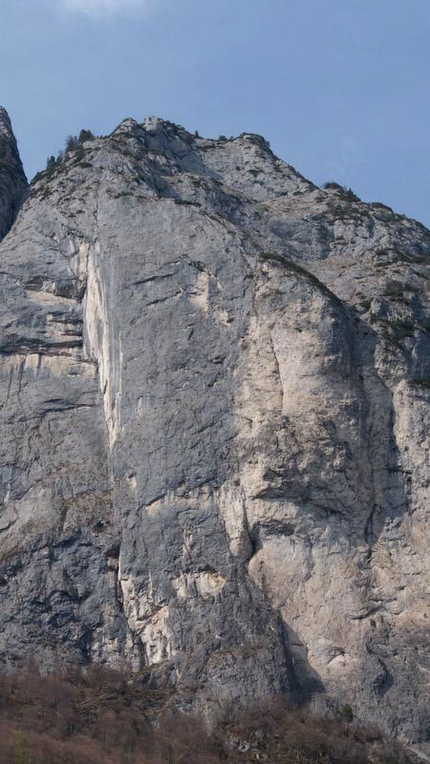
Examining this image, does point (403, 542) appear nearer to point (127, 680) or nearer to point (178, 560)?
point (178, 560)

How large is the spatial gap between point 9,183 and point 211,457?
799 inches

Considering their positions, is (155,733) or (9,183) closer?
(155,733)

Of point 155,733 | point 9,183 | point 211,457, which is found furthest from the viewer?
point 9,183

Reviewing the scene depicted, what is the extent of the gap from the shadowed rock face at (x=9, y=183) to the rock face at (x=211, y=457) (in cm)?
266

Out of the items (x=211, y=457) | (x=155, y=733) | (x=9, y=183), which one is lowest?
(x=155, y=733)

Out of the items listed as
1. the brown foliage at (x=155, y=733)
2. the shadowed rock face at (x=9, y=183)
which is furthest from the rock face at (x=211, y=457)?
the shadowed rock face at (x=9, y=183)

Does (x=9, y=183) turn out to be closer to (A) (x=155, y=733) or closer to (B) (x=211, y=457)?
(B) (x=211, y=457)

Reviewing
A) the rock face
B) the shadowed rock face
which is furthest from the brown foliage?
the shadowed rock face

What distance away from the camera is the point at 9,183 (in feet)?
191

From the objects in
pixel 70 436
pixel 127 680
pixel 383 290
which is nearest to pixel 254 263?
pixel 383 290

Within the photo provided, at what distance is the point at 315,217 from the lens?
58.7 meters

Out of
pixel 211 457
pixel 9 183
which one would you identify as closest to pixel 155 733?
pixel 211 457

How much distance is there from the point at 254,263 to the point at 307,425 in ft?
25.9

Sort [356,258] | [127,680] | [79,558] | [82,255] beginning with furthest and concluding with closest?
[356,258]
[82,255]
[79,558]
[127,680]
